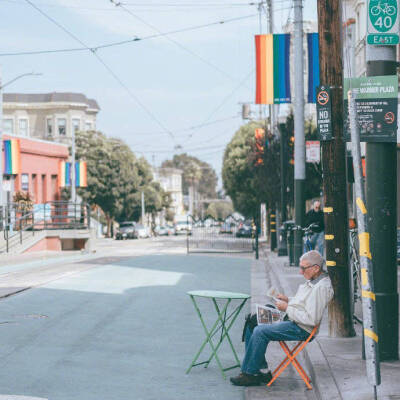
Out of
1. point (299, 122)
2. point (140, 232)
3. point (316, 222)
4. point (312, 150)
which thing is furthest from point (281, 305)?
point (140, 232)

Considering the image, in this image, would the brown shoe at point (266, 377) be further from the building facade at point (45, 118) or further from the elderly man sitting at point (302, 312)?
the building facade at point (45, 118)

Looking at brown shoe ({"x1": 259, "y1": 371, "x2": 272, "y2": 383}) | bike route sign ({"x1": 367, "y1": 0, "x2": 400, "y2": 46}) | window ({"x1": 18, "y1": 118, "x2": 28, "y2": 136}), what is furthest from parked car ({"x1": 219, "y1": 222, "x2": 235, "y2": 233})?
window ({"x1": 18, "y1": 118, "x2": 28, "y2": 136})

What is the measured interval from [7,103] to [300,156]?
200 feet

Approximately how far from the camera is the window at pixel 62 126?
77.1 meters

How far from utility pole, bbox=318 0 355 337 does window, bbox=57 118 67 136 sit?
229 ft

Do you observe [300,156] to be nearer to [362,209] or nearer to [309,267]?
[309,267]

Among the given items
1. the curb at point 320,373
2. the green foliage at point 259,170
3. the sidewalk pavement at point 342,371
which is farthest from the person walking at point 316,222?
the curb at point 320,373

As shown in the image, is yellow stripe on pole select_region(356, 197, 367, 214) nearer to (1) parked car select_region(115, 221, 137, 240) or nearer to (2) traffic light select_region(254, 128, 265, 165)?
(2) traffic light select_region(254, 128, 265, 165)

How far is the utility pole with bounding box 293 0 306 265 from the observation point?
20453 millimetres

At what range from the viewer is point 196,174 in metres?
150

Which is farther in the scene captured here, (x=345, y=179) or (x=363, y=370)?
(x=345, y=179)

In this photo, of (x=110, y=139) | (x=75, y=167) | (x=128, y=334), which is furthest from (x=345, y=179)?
(x=110, y=139)

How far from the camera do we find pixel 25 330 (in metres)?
10.2

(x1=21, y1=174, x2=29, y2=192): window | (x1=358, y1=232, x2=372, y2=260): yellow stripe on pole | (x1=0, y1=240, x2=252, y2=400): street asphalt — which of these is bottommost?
(x1=0, y1=240, x2=252, y2=400): street asphalt
